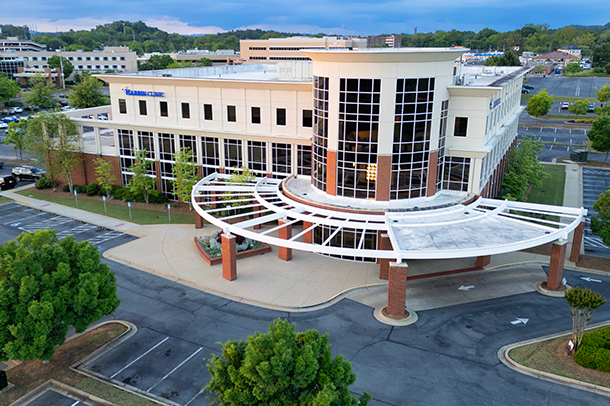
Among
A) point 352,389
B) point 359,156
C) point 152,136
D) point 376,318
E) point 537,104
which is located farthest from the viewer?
point 537,104

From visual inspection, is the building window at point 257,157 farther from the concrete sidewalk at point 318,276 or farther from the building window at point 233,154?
the concrete sidewalk at point 318,276

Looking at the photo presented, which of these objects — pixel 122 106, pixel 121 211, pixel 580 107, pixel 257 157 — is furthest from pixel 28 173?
pixel 580 107

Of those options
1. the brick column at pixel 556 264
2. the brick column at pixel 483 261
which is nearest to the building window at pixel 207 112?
the brick column at pixel 483 261

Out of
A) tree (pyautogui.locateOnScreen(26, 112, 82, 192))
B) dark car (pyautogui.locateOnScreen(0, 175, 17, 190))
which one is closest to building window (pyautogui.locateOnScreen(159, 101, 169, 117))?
tree (pyautogui.locateOnScreen(26, 112, 82, 192))

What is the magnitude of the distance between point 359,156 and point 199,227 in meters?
15.0

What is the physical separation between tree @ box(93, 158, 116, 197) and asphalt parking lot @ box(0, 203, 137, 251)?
5817 millimetres

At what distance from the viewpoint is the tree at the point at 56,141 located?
49.3 m

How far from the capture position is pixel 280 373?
15.3 meters

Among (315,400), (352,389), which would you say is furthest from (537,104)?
(315,400)

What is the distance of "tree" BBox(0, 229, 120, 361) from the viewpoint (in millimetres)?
20141

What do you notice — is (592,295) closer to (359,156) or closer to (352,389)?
(352,389)

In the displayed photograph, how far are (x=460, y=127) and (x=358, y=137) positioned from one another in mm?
8126

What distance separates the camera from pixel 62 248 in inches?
889

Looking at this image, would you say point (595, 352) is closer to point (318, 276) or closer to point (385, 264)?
point (385, 264)
